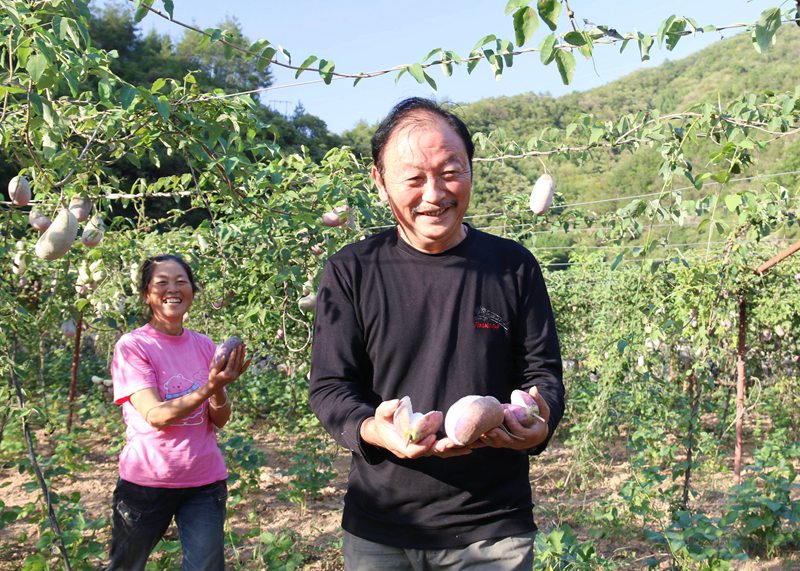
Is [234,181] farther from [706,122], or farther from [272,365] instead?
[272,365]

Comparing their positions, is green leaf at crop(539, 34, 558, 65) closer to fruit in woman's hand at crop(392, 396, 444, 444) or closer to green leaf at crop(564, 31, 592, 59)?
green leaf at crop(564, 31, 592, 59)

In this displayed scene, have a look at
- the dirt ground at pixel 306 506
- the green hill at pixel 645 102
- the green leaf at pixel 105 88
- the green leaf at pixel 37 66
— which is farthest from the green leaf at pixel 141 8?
the green hill at pixel 645 102

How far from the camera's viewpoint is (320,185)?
7.50 ft

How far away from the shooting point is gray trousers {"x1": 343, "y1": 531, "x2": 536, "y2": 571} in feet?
3.69

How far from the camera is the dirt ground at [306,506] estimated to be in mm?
3133

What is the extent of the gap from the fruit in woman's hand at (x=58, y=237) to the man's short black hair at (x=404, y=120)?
36.5 inches

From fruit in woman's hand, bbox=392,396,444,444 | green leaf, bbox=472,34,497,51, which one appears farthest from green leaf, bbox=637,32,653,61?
fruit in woman's hand, bbox=392,396,444,444

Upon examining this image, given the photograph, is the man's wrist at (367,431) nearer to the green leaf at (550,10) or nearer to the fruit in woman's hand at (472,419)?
the fruit in woman's hand at (472,419)

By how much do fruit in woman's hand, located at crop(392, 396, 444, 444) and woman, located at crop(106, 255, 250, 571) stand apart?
0.90m

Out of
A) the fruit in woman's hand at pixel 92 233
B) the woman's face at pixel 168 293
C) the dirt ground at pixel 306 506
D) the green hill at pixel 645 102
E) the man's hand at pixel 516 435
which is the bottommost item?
the dirt ground at pixel 306 506

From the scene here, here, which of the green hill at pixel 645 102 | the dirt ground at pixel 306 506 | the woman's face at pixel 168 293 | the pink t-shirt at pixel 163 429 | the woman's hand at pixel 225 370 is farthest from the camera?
the green hill at pixel 645 102

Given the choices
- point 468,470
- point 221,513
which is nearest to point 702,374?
point 221,513

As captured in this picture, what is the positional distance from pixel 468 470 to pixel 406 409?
0.21 m

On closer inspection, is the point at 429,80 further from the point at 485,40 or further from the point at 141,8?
the point at 141,8
